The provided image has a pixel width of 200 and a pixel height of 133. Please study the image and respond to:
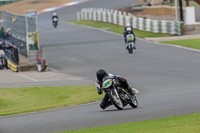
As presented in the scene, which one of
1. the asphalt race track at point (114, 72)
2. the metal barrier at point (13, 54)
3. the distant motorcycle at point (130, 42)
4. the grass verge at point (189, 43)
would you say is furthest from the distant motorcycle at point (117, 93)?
the grass verge at point (189, 43)

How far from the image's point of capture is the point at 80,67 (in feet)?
101

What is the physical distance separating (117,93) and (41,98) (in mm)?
7112

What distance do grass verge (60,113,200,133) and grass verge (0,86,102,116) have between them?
6.37 m

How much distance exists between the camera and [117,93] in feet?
49.0

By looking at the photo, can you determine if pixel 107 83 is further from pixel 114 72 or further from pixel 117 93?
pixel 114 72

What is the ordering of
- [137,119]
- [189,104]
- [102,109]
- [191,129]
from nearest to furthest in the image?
[191,129], [137,119], [189,104], [102,109]

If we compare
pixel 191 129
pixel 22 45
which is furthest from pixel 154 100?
pixel 22 45

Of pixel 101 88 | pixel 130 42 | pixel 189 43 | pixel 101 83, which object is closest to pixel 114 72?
pixel 130 42

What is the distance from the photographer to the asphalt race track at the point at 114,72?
13.6m

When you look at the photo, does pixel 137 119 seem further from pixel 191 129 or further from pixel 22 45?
pixel 22 45

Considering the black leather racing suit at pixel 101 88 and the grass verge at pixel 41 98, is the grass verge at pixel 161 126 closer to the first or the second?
the black leather racing suit at pixel 101 88

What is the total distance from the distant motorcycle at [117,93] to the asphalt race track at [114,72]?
0.22 metres

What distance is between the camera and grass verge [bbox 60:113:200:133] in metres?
10.8

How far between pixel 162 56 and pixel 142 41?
8928 millimetres
